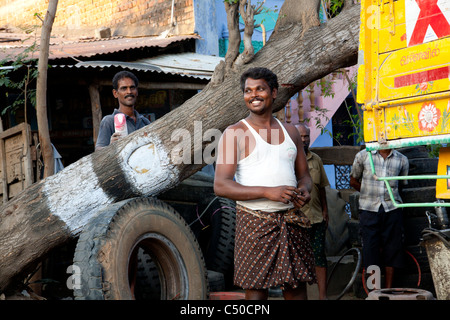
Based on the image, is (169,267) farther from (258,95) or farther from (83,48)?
(83,48)

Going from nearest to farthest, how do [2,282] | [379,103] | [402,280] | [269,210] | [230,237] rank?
[269,210] → [379,103] → [2,282] → [402,280] → [230,237]

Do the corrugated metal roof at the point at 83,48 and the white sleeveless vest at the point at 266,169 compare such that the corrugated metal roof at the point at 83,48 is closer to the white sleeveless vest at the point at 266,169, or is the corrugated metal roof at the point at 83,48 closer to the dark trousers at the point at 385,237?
the dark trousers at the point at 385,237

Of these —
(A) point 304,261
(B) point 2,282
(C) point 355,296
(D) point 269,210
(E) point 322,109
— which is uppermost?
(E) point 322,109

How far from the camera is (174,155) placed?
18.0ft

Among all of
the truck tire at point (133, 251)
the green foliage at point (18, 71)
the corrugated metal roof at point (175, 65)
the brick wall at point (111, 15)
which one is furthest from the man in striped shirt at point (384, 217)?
the brick wall at point (111, 15)

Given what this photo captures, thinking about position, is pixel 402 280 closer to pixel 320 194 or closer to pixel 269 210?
pixel 320 194

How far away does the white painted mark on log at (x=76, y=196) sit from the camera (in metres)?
5.14

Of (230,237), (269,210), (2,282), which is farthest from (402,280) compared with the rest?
(2,282)

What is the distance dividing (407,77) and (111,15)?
9867 mm

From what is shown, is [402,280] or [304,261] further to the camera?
[402,280]

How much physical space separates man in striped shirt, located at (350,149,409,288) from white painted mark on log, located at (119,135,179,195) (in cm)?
208

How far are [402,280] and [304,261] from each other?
3070 mm

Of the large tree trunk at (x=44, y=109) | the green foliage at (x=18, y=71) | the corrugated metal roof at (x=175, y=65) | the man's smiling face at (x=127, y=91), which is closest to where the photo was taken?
the man's smiling face at (x=127, y=91)

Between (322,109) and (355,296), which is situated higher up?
(322,109)
